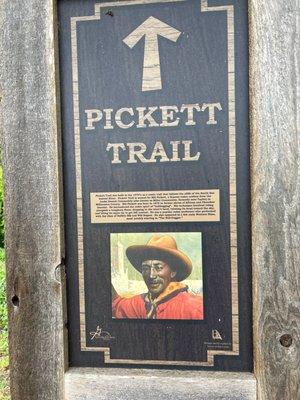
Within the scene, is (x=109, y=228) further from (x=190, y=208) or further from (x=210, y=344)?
(x=210, y=344)

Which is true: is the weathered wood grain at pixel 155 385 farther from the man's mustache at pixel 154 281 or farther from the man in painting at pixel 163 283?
the man's mustache at pixel 154 281

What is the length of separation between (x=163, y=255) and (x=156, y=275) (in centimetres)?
9

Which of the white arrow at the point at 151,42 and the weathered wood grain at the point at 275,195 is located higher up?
the white arrow at the point at 151,42

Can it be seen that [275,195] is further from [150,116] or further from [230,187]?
[150,116]

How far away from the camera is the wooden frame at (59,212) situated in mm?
1824

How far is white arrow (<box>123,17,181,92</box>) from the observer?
Result: 6.19 ft

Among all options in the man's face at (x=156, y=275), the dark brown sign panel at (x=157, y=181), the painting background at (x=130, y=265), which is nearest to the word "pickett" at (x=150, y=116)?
the dark brown sign panel at (x=157, y=181)

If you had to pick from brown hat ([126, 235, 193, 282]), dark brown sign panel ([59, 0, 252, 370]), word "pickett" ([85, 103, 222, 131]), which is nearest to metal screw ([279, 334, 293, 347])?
dark brown sign panel ([59, 0, 252, 370])

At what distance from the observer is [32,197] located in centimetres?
198

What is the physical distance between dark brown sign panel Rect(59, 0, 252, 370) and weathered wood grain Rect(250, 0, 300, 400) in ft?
0.18

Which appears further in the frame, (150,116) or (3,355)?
(3,355)

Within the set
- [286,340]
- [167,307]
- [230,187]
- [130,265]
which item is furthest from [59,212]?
[286,340]

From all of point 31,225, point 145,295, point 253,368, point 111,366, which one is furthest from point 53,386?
point 253,368

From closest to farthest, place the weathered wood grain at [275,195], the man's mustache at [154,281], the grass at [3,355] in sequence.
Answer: the weathered wood grain at [275,195] → the man's mustache at [154,281] → the grass at [3,355]
